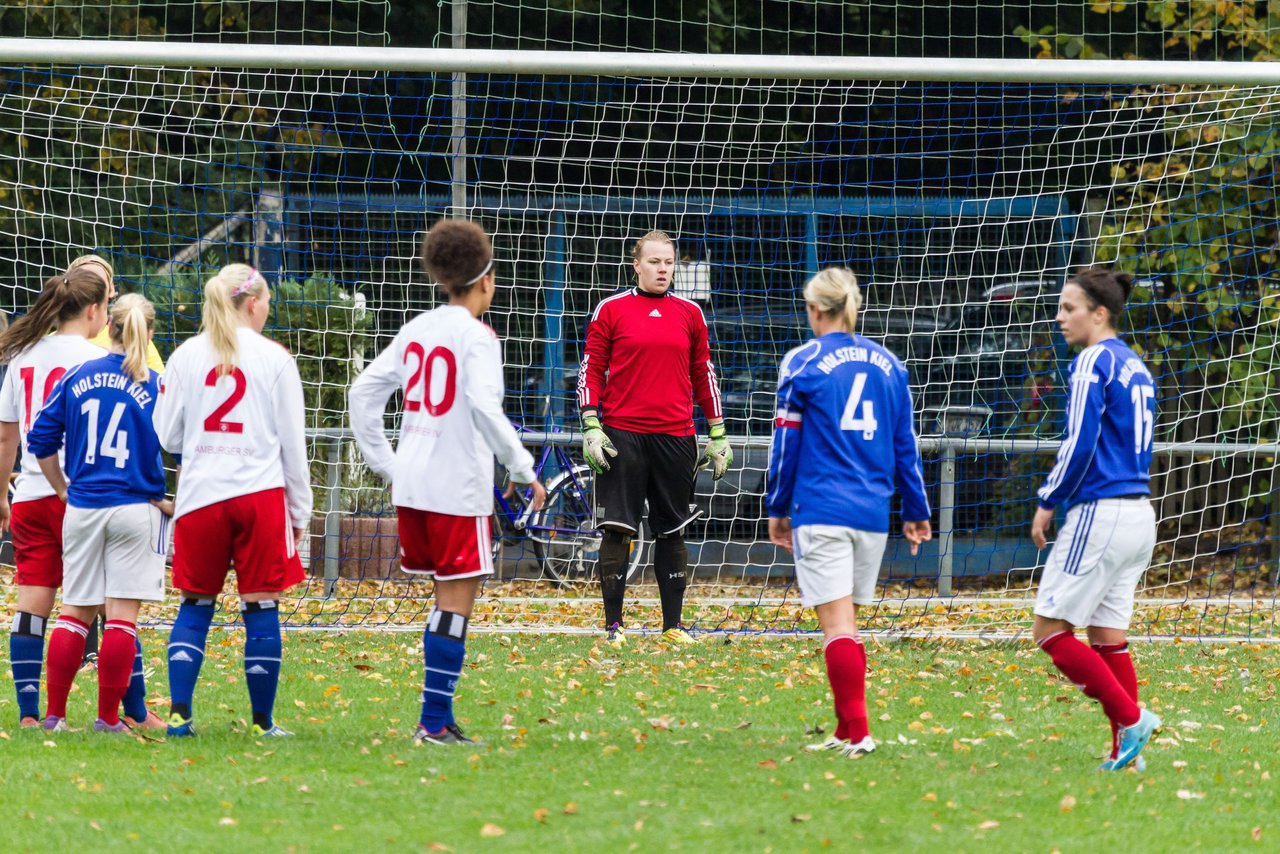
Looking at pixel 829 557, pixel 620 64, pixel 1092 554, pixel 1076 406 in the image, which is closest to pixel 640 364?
pixel 620 64

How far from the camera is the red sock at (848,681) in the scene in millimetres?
5133

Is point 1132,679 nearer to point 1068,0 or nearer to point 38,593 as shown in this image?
point 38,593

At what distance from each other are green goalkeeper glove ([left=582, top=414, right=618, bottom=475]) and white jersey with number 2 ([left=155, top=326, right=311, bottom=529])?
2596 mm

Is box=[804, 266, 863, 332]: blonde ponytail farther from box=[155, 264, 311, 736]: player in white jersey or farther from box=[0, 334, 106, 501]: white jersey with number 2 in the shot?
box=[0, 334, 106, 501]: white jersey with number 2

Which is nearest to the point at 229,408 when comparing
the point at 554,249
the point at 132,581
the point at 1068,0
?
the point at 132,581

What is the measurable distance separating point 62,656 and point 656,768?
86.8 inches

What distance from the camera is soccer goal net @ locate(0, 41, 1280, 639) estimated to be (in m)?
10.0

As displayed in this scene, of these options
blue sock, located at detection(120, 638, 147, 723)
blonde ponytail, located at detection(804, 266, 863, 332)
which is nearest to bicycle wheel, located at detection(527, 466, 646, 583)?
blue sock, located at detection(120, 638, 147, 723)

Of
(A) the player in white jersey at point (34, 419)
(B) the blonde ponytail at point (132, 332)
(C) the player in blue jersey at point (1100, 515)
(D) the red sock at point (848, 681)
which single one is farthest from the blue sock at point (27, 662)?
(C) the player in blue jersey at point (1100, 515)

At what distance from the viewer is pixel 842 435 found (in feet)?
16.8

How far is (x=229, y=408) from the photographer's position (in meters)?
5.21

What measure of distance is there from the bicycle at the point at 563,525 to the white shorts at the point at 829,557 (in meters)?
5.39

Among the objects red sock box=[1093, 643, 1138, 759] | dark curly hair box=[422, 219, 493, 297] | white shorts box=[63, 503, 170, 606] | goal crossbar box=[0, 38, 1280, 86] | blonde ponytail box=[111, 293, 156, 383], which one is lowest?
red sock box=[1093, 643, 1138, 759]

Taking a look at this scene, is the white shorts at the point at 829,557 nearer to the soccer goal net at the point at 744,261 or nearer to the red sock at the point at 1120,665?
the red sock at the point at 1120,665
